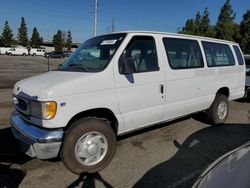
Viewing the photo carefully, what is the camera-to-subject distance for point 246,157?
2.20 metres

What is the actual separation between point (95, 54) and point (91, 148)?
1554 mm

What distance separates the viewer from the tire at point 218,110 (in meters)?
5.86

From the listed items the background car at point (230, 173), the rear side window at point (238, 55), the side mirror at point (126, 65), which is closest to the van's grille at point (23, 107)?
the side mirror at point (126, 65)

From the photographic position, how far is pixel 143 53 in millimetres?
4281

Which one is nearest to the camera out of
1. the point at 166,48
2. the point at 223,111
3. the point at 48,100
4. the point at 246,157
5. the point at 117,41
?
the point at 246,157

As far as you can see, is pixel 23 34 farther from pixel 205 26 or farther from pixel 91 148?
pixel 91 148

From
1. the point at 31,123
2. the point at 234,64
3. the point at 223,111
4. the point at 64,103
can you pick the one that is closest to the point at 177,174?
the point at 64,103

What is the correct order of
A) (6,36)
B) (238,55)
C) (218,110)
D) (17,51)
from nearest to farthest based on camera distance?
(218,110), (238,55), (17,51), (6,36)

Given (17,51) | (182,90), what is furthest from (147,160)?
(17,51)

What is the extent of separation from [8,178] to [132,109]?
2073mm

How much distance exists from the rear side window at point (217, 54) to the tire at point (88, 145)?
297 centimetres

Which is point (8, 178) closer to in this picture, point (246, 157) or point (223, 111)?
point (246, 157)

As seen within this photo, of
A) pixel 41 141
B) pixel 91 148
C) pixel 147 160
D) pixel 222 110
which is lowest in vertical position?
pixel 147 160

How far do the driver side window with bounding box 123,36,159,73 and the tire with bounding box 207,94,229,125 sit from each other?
7.49 feet
